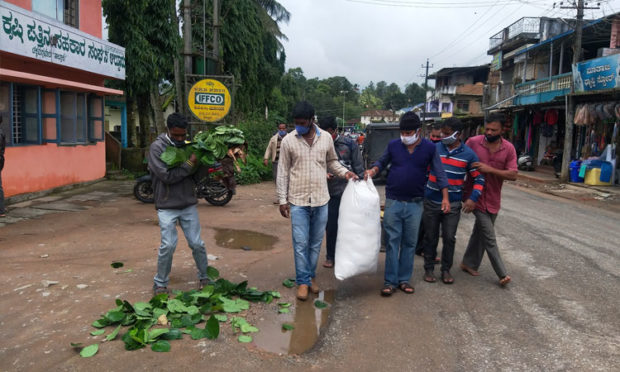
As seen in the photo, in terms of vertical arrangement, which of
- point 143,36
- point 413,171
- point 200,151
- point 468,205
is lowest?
point 468,205

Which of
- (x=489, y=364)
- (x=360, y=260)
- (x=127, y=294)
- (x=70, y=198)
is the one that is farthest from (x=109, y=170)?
(x=489, y=364)

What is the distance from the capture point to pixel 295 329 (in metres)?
3.99

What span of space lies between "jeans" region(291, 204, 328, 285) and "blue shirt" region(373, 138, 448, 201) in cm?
75

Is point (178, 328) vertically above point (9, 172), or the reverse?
point (9, 172)

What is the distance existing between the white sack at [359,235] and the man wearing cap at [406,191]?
0.17 m

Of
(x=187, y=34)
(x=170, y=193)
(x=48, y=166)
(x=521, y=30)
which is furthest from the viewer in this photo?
(x=521, y=30)

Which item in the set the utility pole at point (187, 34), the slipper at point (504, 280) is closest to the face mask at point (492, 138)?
the slipper at point (504, 280)

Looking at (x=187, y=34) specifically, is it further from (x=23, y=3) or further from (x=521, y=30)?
(x=521, y=30)

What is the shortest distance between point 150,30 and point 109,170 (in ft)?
16.7

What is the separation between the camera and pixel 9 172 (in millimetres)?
9711

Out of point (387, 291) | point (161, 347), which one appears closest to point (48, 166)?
point (161, 347)

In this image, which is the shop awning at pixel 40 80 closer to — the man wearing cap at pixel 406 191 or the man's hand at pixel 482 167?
the man wearing cap at pixel 406 191

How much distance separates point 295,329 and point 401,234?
153 centimetres

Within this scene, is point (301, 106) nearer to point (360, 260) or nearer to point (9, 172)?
point (360, 260)
